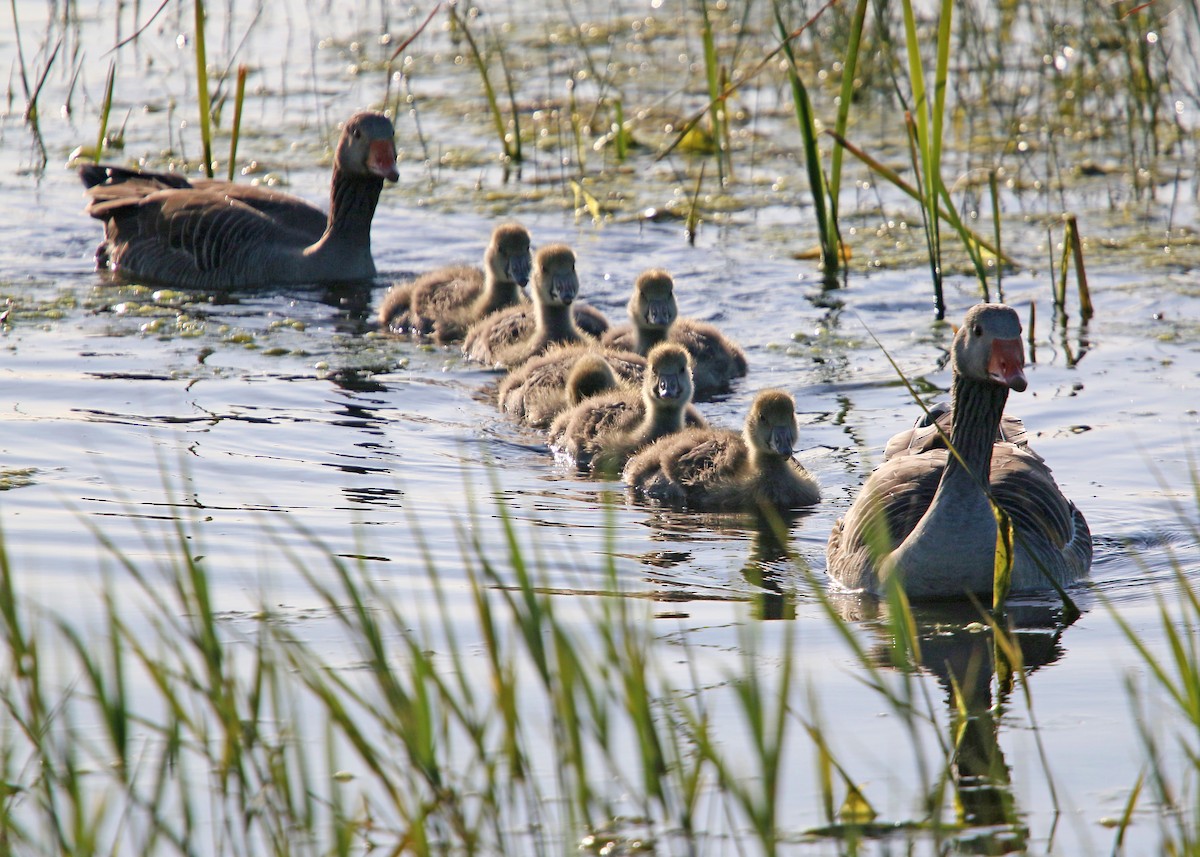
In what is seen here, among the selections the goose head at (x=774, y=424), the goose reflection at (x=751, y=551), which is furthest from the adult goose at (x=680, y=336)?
the goose reflection at (x=751, y=551)

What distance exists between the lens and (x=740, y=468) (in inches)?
325

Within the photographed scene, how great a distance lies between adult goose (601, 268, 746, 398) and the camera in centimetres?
995

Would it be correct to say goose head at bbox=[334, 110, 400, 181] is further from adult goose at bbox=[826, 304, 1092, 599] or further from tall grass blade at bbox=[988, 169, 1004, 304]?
adult goose at bbox=[826, 304, 1092, 599]

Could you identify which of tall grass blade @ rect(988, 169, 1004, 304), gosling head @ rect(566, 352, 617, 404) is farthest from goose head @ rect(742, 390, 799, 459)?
tall grass blade @ rect(988, 169, 1004, 304)

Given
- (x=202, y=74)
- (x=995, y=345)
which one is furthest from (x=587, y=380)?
(x=202, y=74)

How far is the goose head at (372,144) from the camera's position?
40.3ft

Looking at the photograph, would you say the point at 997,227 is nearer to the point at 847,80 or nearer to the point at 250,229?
the point at 847,80

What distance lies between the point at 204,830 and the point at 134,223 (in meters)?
9.30

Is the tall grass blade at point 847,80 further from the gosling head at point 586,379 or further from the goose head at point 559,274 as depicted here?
the gosling head at point 586,379

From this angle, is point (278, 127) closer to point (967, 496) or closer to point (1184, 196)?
point (1184, 196)

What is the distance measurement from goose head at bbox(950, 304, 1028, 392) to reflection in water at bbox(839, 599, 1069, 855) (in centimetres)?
90

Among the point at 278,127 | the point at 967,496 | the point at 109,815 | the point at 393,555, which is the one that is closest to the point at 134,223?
the point at 278,127

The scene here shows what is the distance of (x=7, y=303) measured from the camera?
11.4m

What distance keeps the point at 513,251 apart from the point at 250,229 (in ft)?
8.44
